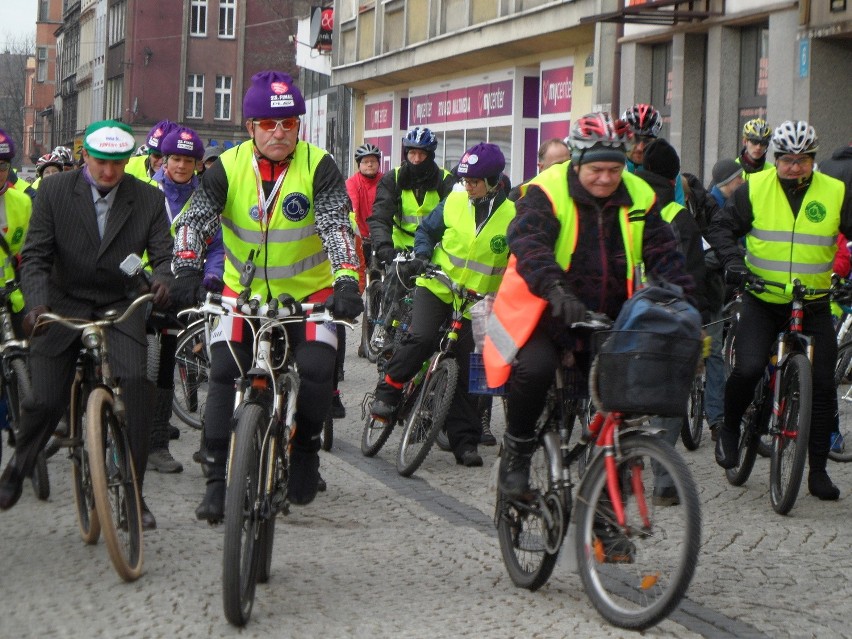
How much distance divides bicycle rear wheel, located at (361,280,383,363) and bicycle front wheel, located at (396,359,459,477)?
565 cm

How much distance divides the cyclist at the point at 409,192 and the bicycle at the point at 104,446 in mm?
4997

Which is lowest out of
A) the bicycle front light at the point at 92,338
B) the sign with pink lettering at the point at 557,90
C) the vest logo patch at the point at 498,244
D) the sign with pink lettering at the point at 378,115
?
the bicycle front light at the point at 92,338

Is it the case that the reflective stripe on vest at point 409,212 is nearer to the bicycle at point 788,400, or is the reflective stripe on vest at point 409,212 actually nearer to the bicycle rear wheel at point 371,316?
the bicycle rear wheel at point 371,316

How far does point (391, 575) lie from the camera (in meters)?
6.41

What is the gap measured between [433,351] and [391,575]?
324 cm

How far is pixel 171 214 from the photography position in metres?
9.61

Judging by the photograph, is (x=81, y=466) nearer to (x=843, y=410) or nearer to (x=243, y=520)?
(x=243, y=520)

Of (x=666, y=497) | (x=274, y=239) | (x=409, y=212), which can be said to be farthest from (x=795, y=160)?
(x=409, y=212)

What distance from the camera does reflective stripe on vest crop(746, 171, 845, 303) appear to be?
809 centimetres

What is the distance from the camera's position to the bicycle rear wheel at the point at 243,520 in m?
5.27

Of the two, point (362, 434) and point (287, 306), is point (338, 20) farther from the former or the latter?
point (287, 306)

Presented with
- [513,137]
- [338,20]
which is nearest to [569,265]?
[513,137]

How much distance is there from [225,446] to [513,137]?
21.1m

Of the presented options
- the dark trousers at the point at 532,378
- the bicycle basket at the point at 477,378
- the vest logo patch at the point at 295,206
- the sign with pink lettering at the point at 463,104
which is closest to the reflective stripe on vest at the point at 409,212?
the bicycle basket at the point at 477,378
